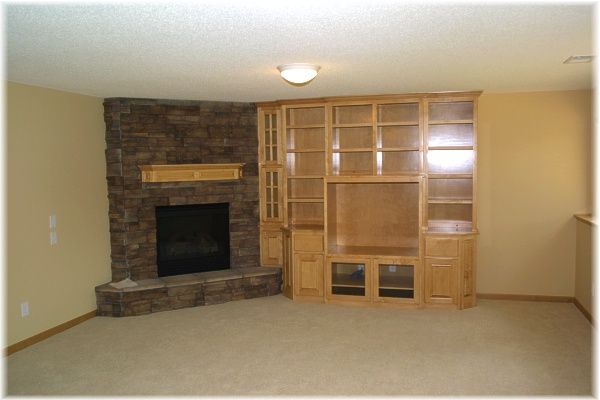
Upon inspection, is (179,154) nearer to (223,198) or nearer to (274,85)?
(223,198)

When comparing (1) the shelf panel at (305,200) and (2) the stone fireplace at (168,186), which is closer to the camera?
(2) the stone fireplace at (168,186)

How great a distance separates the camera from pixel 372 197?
6324mm

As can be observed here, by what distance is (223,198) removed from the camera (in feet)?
20.9

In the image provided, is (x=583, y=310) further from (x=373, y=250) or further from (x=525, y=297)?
(x=373, y=250)

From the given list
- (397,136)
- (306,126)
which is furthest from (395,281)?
(306,126)

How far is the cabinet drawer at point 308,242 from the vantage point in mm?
6000

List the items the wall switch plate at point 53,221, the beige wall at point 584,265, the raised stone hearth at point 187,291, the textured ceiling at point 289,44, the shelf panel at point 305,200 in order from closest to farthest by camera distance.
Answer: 1. the textured ceiling at point 289,44
2. the wall switch plate at point 53,221
3. the beige wall at point 584,265
4. the raised stone hearth at point 187,291
5. the shelf panel at point 305,200

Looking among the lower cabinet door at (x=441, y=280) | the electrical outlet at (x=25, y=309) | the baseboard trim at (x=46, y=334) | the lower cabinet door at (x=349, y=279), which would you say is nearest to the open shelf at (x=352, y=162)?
the lower cabinet door at (x=349, y=279)

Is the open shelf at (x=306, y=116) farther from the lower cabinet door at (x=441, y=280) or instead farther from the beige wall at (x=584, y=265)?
the beige wall at (x=584, y=265)

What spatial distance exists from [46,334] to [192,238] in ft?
6.30

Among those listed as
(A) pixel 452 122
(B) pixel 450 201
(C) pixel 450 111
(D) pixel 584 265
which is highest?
(C) pixel 450 111

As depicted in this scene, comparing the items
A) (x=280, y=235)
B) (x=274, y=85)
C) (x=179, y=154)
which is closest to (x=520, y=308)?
(x=280, y=235)

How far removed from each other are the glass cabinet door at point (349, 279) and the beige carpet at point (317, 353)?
214mm

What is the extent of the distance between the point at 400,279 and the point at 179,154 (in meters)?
2.89
